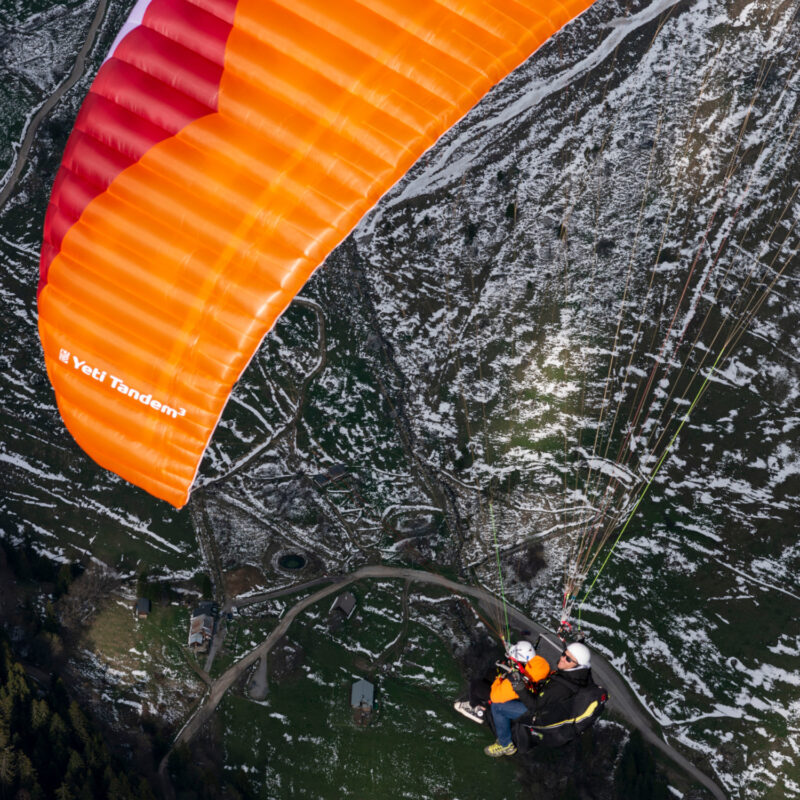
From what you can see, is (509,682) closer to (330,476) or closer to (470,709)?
(470,709)

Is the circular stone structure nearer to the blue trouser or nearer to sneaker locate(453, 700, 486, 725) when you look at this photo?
sneaker locate(453, 700, 486, 725)

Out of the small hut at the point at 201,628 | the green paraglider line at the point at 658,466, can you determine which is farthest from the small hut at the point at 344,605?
the green paraglider line at the point at 658,466

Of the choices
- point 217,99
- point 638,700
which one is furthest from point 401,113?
point 638,700

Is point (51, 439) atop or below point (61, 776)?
atop

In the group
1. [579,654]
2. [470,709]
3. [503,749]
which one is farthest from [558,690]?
[503,749]

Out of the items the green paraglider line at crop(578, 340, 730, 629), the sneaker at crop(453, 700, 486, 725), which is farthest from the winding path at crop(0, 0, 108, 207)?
the sneaker at crop(453, 700, 486, 725)

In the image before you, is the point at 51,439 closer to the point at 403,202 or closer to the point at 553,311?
the point at 403,202
